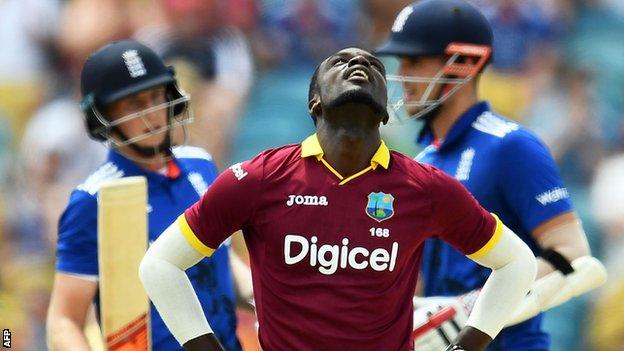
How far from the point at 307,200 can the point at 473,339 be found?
0.56 meters

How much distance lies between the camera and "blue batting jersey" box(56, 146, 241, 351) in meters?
3.56

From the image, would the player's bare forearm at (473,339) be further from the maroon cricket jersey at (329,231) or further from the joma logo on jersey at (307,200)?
the joma logo on jersey at (307,200)

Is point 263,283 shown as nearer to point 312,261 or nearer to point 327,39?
point 312,261

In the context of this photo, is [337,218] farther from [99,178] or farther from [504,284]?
[99,178]

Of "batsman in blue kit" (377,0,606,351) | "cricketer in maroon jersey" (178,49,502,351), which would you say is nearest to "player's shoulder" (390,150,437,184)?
"cricketer in maroon jersey" (178,49,502,351)

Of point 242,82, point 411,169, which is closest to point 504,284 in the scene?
point 411,169

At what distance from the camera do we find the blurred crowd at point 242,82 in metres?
5.89

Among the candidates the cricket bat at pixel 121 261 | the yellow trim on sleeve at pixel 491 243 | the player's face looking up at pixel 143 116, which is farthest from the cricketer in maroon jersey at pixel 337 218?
the player's face looking up at pixel 143 116

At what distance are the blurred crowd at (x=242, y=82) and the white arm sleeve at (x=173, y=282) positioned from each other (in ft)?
10.3

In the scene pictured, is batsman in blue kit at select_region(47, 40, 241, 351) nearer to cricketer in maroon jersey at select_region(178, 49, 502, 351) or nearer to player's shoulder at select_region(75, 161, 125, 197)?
player's shoulder at select_region(75, 161, 125, 197)

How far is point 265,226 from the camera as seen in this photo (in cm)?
266

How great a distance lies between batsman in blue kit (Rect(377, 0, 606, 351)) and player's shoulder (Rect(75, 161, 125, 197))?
100 cm

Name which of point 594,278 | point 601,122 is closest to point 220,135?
point 601,122

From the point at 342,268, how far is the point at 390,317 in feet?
0.55
